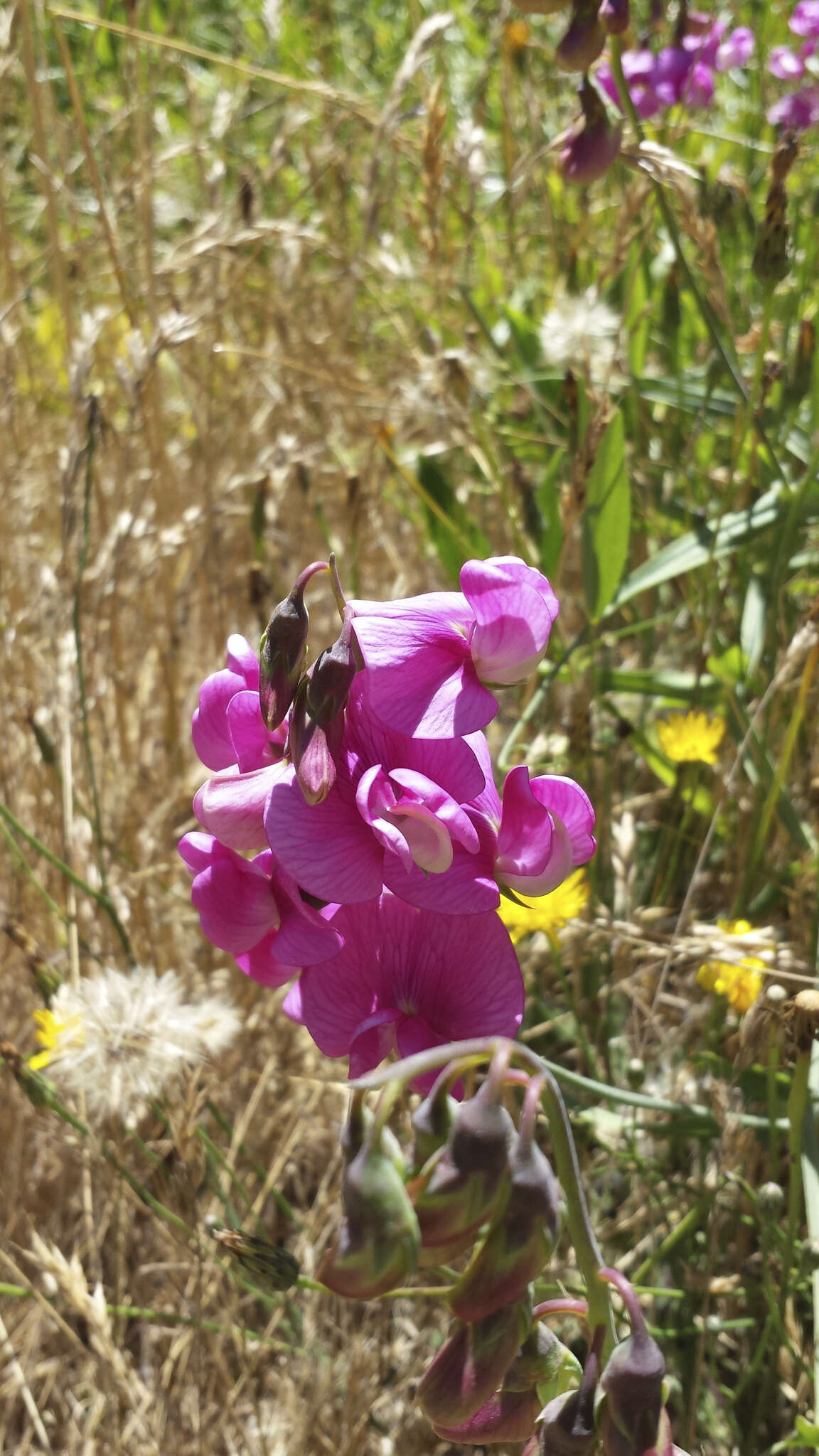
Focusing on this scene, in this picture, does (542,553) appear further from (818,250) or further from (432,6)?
(432,6)

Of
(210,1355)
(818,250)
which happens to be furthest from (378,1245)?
(818,250)

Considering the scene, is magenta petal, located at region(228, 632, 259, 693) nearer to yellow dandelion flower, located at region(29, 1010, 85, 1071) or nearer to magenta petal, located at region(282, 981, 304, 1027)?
magenta petal, located at region(282, 981, 304, 1027)

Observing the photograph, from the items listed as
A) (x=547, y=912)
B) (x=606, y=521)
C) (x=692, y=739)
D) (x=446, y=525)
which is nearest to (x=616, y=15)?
(x=606, y=521)

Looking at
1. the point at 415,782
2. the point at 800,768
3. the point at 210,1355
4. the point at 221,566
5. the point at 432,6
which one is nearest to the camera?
the point at 415,782

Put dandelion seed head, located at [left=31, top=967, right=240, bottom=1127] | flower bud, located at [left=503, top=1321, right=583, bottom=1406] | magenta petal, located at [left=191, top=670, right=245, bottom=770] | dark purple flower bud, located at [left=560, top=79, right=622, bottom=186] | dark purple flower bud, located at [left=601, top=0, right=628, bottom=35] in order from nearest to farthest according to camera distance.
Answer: flower bud, located at [left=503, top=1321, right=583, bottom=1406]
magenta petal, located at [left=191, top=670, right=245, bottom=770]
dandelion seed head, located at [left=31, top=967, right=240, bottom=1127]
dark purple flower bud, located at [left=601, top=0, right=628, bottom=35]
dark purple flower bud, located at [left=560, top=79, right=622, bottom=186]

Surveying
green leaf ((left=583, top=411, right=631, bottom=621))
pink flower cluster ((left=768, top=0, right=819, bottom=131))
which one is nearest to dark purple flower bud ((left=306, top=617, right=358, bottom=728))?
green leaf ((left=583, top=411, right=631, bottom=621))

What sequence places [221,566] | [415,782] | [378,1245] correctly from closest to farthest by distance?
[378,1245], [415,782], [221,566]
